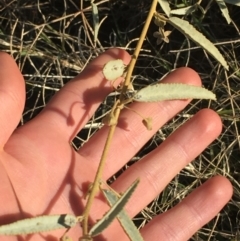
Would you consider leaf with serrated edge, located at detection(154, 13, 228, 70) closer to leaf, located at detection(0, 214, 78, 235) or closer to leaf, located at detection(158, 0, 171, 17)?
leaf, located at detection(158, 0, 171, 17)

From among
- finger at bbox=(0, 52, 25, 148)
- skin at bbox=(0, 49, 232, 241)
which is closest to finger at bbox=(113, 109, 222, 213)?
skin at bbox=(0, 49, 232, 241)

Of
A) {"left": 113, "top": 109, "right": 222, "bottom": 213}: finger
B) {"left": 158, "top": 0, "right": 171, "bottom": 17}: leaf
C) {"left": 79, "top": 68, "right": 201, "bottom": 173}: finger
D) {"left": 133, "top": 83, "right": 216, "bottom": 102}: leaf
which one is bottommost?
{"left": 113, "top": 109, "right": 222, "bottom": 213}: finger

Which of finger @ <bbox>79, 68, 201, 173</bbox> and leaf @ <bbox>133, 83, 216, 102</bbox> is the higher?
leaf @ <bbox>133, 83, 216, 102</bbox>

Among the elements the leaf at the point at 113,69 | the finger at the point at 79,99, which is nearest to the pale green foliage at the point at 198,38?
the leaf at the point at 113,69

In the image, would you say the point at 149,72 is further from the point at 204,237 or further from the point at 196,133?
the point at 204,237

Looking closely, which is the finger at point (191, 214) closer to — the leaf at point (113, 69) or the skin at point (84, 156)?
the skin at point (84, 156)

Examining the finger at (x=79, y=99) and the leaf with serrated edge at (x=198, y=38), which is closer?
the leaf with serrated edge at (x=198, y=38)
